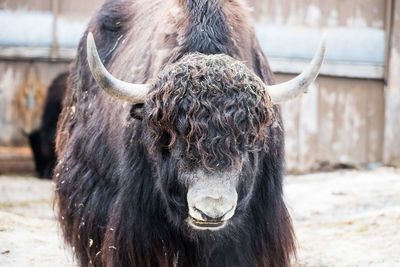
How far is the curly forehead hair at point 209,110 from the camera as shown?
385 centimetres

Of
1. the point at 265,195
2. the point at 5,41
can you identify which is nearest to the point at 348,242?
the point at 265,195

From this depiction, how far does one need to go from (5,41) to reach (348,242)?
585 cm

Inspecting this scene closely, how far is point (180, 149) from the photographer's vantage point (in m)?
3.95

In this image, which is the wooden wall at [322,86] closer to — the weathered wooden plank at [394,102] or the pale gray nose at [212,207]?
the weathered wooden plank at [394,102]

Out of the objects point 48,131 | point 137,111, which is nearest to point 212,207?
point 137,111

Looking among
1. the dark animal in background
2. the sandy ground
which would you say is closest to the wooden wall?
the dark animal in background

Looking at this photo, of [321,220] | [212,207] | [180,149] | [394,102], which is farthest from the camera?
[394,102]

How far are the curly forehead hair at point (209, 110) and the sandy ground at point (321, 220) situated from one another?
4.34ft

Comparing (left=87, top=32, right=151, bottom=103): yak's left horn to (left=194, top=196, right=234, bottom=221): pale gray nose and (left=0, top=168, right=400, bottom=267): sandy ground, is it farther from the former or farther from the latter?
(left=0, top=168, right=400, bottom=267): sandy ground

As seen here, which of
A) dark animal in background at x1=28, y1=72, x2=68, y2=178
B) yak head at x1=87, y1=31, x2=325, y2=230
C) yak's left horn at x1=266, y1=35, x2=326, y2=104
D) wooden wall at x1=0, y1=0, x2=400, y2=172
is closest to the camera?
yak head at x1=87, y1=31, x2=325, y2=230

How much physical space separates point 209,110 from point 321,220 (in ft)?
12.8

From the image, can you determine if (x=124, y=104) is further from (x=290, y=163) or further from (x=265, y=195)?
(x=290, y=163)

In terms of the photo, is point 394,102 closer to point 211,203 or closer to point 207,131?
point 207,131

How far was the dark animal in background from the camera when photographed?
10.2 meters
